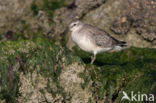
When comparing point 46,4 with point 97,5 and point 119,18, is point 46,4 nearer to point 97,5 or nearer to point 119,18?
point 97,5

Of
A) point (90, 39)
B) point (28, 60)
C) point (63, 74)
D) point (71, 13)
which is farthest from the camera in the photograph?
point (71, 13)

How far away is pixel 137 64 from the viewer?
11383mm

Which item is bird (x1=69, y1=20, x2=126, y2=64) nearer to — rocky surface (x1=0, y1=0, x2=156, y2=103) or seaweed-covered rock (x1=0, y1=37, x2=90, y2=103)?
rocky surface (x1=0, y1=0, x2=156, y2=103)

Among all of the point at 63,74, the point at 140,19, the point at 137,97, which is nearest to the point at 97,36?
the point at 63,74

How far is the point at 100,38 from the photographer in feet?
38.7

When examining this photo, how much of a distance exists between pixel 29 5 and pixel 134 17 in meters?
5.10

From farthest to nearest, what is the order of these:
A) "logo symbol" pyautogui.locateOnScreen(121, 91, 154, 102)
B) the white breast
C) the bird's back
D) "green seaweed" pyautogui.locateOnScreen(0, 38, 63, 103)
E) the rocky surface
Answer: the bird's back, the white breast, "logo symbol" pyautogui.locateOnScreen(121, 91, 154, 102), the rocky surface, "green seaweed" pyautogui.locateOnScreen(0, 38, 63, 103)

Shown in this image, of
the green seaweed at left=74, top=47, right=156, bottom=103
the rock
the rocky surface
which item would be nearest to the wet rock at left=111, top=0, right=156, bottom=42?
the rocky surface

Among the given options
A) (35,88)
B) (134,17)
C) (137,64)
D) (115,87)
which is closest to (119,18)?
(134,17)

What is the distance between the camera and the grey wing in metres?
11.6

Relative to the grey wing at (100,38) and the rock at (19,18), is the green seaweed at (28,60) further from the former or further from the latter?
the rock at (19,18)

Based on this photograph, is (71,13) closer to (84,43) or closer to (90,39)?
(90,39)

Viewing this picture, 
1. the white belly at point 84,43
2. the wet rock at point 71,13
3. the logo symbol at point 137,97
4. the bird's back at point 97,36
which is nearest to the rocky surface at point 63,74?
the logo symbol at point 137,97

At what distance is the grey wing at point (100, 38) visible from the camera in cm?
1160
